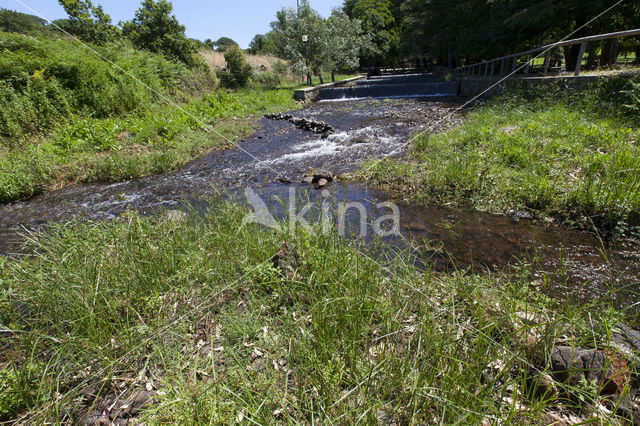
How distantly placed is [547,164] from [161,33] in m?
22.5

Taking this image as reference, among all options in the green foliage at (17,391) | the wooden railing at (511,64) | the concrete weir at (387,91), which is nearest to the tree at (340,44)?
the concrete weir at (387,91)

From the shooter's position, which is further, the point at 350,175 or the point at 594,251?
the point at 350,175

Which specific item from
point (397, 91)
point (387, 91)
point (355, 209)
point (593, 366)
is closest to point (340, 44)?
point (387, 91)

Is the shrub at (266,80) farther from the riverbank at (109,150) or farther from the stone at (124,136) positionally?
the stone at (124,136)

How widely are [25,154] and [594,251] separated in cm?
1123

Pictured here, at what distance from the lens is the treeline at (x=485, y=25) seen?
1134cm

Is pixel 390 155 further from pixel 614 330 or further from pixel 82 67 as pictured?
pixel 82 67

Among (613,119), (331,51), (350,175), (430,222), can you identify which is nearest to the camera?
(430,222)

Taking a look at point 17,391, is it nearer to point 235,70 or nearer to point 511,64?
point 511,64

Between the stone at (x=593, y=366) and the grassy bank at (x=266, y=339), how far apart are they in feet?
0.21

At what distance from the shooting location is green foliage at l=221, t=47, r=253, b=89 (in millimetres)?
20375

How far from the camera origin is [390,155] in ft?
23.8

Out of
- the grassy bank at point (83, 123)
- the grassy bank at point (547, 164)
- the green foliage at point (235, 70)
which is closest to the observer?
the grassy bank at point (547, 164)

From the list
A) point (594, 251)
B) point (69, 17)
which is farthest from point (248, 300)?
point (69, 17)
